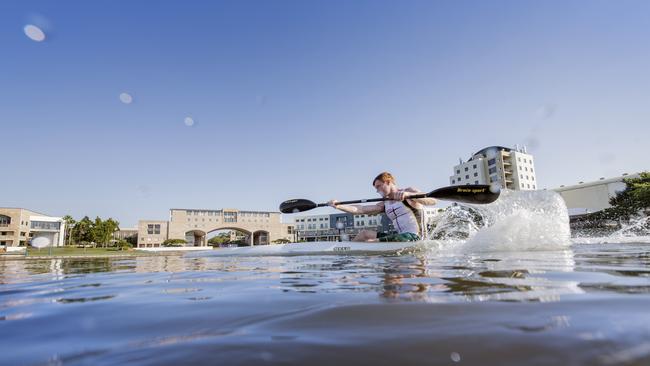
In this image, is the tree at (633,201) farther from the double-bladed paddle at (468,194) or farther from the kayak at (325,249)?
the kayak at (325,249)

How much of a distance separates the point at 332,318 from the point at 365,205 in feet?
27.6

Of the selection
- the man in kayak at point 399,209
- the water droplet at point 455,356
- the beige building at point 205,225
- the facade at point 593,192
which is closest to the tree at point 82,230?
the beige building at point 205,225

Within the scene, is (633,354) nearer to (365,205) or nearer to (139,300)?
(139,300)

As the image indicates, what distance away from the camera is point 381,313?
1.29m

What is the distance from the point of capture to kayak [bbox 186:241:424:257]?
7.47 meters

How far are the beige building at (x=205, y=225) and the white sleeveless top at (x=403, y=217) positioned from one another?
69171mm

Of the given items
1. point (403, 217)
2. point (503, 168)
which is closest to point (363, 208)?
point (403, 217)

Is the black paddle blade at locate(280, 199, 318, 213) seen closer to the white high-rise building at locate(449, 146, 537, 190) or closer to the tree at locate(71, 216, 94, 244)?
the white high-rise building at locate(449, 146, 537, 190)

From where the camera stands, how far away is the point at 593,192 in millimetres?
54156

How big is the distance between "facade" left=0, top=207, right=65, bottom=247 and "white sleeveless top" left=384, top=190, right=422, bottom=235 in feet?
234

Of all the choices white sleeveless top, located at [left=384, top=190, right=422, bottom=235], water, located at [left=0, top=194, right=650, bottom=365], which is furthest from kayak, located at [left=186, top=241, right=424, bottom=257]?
water, located at [left=0, top=194, right=650, bottom=365]

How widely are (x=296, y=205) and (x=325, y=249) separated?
2737 mm

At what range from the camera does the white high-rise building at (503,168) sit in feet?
216

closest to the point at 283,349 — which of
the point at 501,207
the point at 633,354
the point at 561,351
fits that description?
the point at 561,351
